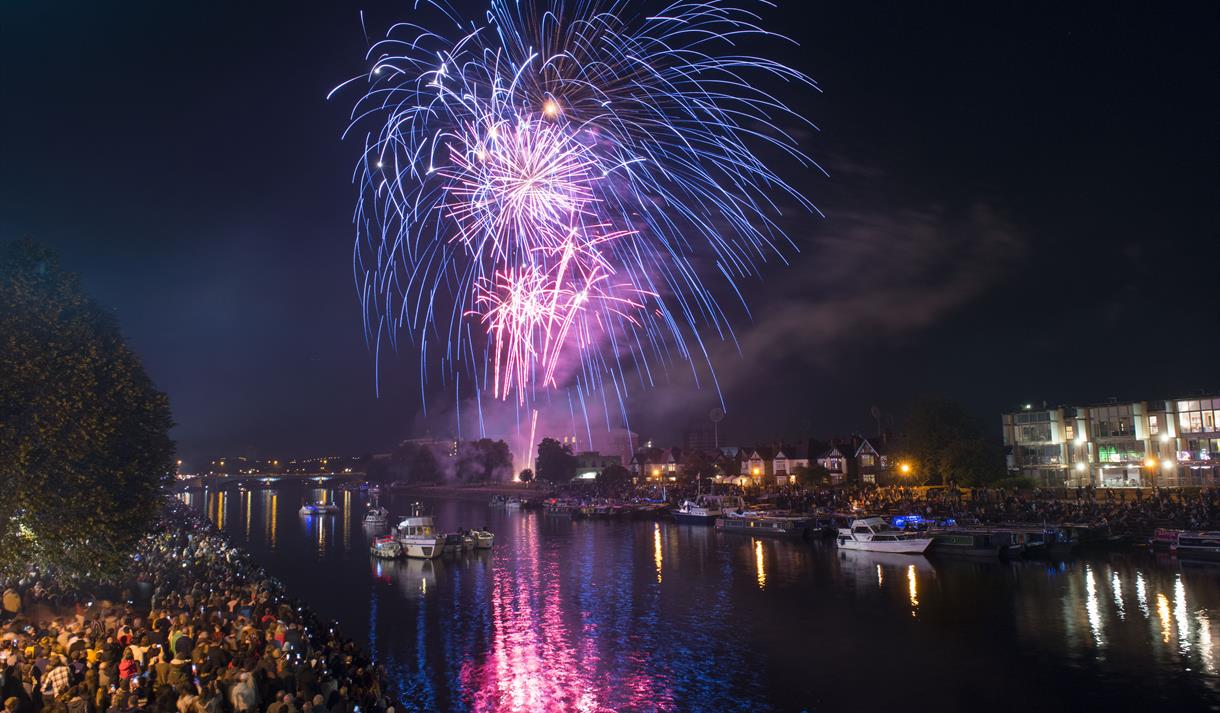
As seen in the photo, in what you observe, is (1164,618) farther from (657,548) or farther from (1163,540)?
(657,548)

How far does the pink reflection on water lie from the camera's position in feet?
72.6

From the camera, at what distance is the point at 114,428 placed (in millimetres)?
21656

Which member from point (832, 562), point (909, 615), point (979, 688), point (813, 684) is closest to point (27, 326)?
point (813, 684)

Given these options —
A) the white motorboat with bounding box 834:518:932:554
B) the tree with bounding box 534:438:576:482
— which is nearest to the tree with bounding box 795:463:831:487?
the white motorboat with bounding box 834:518:932:554

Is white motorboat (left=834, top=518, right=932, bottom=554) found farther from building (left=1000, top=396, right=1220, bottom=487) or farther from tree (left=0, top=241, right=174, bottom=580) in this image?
tree (left=0, top=241, right=174, bottom=580)

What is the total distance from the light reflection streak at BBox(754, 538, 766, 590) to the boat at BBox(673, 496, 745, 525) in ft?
49.9

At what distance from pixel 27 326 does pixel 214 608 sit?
35.3 ft

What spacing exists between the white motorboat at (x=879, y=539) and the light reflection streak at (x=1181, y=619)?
589 inches

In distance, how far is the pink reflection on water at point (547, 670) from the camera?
22.1 m

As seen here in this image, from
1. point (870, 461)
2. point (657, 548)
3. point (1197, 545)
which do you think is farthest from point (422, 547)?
point (870, 461)

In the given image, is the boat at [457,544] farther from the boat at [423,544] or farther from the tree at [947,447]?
the tree at [947,447]

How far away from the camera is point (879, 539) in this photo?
170ft

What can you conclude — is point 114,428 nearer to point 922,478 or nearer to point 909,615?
point 909,615

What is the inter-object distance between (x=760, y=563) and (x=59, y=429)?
39066 mm
